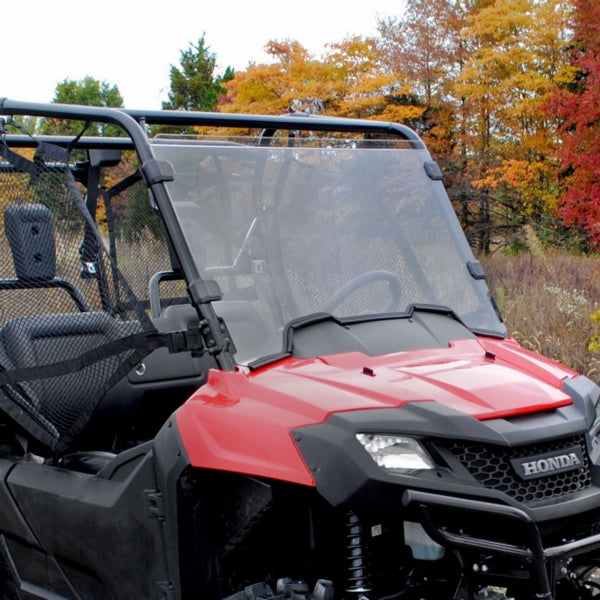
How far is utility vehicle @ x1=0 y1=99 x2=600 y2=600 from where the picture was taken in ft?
7.63

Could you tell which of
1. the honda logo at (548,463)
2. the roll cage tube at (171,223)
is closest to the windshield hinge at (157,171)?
the roll cage tube at (171,223)

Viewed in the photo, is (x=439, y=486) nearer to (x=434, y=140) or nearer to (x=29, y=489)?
(x=29, y=489)

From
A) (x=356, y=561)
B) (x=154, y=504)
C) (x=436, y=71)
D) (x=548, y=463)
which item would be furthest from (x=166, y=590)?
(x=436, y=71)

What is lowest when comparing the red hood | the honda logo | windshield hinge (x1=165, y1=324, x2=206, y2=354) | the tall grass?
the tall grass

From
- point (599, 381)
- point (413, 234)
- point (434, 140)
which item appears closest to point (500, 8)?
point (434, 140)

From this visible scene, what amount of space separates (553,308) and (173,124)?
514 cm

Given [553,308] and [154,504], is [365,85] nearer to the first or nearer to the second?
[553,308]

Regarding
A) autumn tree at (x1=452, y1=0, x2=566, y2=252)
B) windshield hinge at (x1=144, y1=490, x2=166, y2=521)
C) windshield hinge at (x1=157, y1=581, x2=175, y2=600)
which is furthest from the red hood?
autumn tree at (x1=452, y1=0, x2=566, y2=252)

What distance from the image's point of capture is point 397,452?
7.59ft

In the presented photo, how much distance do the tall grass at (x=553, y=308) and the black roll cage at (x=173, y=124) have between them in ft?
11.5

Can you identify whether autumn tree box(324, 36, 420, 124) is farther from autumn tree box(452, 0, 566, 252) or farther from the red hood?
the red hood

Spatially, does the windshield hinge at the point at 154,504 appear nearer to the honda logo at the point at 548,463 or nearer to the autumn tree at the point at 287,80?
the honda logo at the point at 548,463

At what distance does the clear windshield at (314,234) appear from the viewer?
2863 millimetres

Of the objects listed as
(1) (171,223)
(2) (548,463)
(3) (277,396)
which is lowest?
(2) (548,463)
